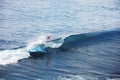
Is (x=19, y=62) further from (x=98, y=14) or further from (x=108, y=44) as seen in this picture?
(x=98, y=14)

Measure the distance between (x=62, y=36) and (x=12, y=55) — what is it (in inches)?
247

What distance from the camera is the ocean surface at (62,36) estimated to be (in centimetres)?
2030

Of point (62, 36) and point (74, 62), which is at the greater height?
point (62, 36)

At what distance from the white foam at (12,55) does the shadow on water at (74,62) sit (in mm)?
530

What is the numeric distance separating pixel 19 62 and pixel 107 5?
21.2 metres

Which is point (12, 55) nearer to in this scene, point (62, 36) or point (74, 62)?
point (74, 62)

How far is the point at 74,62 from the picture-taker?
21.8m

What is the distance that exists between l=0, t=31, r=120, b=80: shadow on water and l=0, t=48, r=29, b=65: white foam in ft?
1.74

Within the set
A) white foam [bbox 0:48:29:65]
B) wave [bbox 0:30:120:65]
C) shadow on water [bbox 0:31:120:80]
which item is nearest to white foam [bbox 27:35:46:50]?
wave [bbox 0:30:120:65]

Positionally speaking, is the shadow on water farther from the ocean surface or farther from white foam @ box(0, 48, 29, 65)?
white foam @ box(0, 48, 29, 65)

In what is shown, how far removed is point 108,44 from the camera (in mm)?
25719

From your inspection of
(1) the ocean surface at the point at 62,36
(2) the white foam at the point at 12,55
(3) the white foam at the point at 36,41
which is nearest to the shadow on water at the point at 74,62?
(1) the ocean surface at the point at 62,36

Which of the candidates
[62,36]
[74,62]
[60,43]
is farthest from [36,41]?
[74,62]

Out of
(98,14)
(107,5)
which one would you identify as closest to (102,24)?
(98,14)
